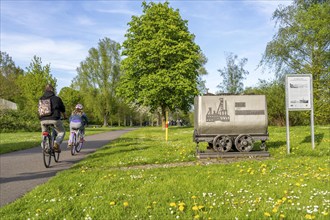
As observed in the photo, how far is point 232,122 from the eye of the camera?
10.3 meters

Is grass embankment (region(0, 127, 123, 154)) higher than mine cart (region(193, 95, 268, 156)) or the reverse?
the reverse

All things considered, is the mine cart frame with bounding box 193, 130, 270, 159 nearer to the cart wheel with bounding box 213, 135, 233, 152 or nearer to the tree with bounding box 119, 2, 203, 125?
the cart wheel with bounding box 213, 135, 233, 152

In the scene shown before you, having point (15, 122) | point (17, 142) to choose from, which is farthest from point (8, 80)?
point (17, 142)

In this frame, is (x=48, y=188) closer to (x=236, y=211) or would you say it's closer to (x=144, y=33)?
(x=236, y=211)

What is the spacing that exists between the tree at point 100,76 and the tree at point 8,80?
11.8 metres

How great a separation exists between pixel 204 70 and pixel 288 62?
29394 millimetres

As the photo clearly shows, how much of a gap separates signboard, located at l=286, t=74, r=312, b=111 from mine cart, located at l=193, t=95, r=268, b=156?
1.22 meters

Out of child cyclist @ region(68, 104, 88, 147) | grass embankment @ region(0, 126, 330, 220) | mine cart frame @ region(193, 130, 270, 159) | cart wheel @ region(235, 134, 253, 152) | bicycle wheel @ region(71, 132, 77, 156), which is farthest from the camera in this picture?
child cyclist @ region(68, 104, 88, 147)

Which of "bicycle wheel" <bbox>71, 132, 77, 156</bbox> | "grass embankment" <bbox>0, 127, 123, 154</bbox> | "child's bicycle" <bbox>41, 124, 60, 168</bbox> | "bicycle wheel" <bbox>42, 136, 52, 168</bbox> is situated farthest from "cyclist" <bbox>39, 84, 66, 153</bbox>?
"grass embankment" <bbox>0, 127, 123, 154</bbox>

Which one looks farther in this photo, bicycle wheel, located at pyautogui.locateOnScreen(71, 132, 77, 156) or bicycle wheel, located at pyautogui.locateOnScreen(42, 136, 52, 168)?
bicycle wheel, located at pyautogui.locateOnScreen(71, 132, 77, 156)

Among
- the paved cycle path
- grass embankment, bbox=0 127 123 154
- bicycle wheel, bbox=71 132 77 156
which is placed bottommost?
the paved cycle path

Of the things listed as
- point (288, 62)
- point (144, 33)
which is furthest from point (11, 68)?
point (288, 62)

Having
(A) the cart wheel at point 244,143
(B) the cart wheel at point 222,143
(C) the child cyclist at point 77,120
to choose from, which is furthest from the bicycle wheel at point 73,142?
(A) the cart wheel at point 244,143

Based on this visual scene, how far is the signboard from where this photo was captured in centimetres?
1091
